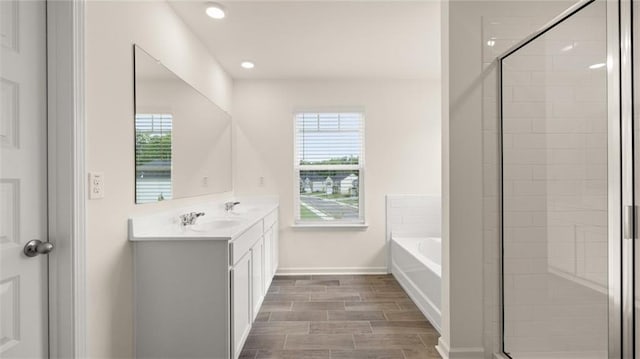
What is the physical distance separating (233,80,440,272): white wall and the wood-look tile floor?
501mm

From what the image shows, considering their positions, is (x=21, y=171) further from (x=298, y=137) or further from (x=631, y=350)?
Answer: (x=298, y=137)

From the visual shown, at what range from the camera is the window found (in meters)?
4.20

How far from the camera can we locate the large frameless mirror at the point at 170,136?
2.07 metres

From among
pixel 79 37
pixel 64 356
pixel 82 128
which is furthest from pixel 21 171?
pixel 64 356

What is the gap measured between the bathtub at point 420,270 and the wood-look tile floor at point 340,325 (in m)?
0.09

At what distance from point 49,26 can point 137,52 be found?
0.57 m

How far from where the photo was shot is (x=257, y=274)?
274 centimetres

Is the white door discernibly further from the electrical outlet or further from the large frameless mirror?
the large frameless mirror

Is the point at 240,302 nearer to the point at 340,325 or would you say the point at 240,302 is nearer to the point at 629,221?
the point at 340,325

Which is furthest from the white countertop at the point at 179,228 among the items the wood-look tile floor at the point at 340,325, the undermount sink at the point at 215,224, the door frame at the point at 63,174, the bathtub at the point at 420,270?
the bathtub at the point at 420,270

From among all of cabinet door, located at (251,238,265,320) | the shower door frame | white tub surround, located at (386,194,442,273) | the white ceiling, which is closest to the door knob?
cabinet door, located at (251,238,265,320)

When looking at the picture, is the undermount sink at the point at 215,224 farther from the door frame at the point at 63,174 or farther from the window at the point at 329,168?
the window at the point at 329,168

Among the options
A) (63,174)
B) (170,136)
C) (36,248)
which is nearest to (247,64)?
(170,136)

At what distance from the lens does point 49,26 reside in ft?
4.74
